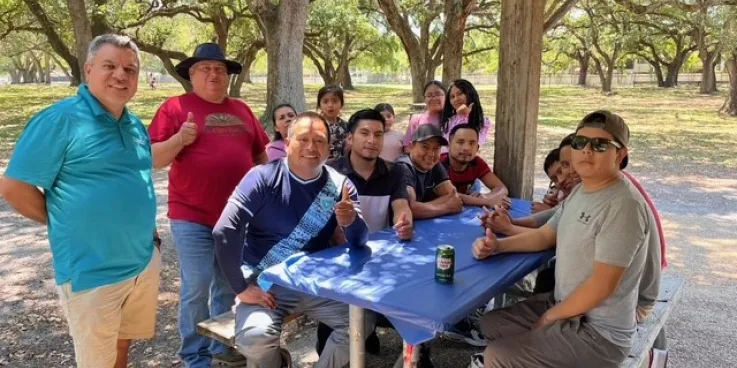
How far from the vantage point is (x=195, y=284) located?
3.22 metres

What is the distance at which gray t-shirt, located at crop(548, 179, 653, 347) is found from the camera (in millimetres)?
2383

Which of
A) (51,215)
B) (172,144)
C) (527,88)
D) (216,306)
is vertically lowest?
(216,306)

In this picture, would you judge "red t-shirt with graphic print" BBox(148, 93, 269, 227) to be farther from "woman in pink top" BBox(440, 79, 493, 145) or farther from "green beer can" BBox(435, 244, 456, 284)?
"woman in pink top" BBox(440, 79, 493, 145)

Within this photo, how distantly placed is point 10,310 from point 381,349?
3.03 m

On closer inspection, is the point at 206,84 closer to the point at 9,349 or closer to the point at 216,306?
the point at 216,306

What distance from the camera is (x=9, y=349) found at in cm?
370

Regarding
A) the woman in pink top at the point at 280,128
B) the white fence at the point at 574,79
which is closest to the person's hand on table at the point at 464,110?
the woman in pink top at the point at 280,128

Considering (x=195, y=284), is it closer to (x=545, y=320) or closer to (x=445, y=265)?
(x=445, y=265)

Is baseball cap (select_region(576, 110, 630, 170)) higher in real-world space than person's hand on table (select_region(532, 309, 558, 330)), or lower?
higher

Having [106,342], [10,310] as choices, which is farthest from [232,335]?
[10,310]

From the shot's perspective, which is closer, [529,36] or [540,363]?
[540,363]

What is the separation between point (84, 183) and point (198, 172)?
2.87 feet

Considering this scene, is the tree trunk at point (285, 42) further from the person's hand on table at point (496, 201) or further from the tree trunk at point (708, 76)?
the tree trunk at point (708, 76)

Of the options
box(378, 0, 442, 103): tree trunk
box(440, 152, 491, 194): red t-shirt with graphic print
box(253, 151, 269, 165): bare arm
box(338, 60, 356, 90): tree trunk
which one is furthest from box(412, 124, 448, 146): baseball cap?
box(338, 60, 356, 90): tree trunk
